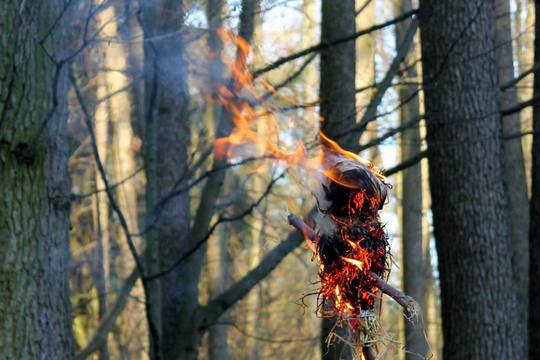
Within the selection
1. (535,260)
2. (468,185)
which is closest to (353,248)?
(468,185)

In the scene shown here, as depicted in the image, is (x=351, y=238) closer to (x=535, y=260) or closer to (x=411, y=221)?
(x=535, y=260)

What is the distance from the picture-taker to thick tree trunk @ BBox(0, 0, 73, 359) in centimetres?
567

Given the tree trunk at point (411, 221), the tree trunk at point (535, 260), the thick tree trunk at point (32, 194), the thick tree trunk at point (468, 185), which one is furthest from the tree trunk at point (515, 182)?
the thick tree trunk at point (32, 194)

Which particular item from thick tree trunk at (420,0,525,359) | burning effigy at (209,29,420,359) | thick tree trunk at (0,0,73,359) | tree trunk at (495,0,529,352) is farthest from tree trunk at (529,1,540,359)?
burning effigy at (209,29,420,359)

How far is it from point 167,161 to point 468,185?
3.45m

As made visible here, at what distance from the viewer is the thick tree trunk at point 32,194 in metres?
5.67

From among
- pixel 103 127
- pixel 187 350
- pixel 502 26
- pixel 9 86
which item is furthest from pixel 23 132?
pixel 103 127

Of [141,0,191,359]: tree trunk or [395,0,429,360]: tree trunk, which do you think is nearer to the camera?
[141,0,191,359]: tree trunk

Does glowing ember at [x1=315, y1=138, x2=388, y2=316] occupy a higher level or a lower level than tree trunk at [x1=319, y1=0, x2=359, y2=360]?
lower

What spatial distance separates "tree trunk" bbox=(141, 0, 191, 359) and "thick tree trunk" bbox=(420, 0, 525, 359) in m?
2.46

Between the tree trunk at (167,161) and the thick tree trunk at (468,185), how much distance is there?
8.06ft

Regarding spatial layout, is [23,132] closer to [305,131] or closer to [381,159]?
[305,131]

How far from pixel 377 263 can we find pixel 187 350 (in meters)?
5.22

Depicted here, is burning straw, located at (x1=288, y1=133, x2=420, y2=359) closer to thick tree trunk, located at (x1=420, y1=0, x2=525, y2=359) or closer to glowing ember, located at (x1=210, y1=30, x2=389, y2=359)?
glowing ember, located at (x1=210, y1=30, x2=389, y2=359)
